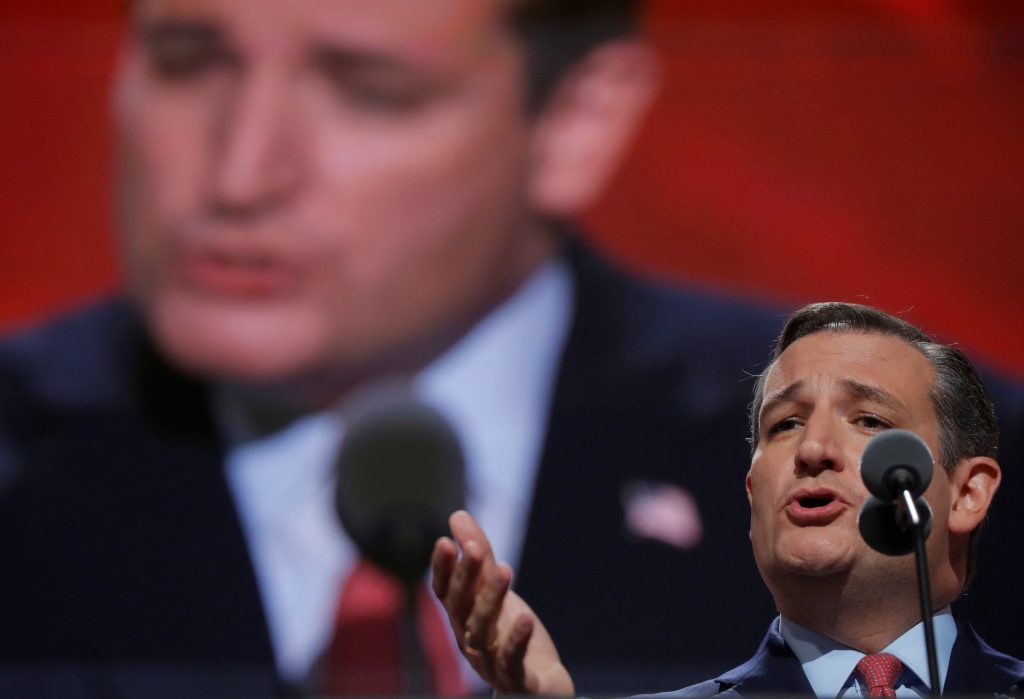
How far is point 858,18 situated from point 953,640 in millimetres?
2477

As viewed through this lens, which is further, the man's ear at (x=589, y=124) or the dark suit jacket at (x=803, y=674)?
the man's ear at (x=589, y=124)

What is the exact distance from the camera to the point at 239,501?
390cm

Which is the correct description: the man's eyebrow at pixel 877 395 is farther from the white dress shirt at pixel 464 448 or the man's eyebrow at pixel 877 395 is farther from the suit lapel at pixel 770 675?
the white dress shirt at pixel 464 448

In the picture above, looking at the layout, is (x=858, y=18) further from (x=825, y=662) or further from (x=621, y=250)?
(x=825, y=662)

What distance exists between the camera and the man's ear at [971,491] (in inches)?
81.5

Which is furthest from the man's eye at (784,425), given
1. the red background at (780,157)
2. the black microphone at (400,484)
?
the red background at (780,157)

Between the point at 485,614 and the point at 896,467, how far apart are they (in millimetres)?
513

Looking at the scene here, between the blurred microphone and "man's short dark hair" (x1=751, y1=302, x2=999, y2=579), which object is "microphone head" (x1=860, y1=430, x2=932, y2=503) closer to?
the blurred microphone

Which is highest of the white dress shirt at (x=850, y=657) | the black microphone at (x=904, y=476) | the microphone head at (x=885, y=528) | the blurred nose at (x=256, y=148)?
the black microphone at (x=904, y=476)

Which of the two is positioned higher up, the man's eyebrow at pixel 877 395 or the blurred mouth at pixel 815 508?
the man's eyebrow at pixel 877 395

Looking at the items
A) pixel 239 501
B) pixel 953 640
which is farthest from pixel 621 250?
pixel 953 640

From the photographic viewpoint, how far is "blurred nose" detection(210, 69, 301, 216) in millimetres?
3938

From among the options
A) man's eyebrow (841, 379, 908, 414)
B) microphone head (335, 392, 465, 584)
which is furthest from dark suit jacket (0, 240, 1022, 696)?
man's eyebrow (841, 379, 908, 414)

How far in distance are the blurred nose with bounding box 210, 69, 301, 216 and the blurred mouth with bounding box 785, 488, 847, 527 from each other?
7.47 feet
